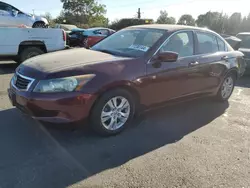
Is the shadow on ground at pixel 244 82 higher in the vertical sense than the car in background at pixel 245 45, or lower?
lower

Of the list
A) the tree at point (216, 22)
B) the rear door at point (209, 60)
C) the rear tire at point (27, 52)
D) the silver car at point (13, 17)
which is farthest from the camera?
the tree at point (216, 22)

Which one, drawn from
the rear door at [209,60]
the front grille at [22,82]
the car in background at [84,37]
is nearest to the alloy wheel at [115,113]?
the front grille at [22,82]

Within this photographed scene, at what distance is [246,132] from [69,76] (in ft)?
9.81

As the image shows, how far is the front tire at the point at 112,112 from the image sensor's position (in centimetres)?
368

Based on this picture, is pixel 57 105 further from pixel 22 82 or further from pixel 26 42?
pixel 26 42

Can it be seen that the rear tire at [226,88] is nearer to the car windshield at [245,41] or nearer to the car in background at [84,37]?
the car windshield at [245,41]

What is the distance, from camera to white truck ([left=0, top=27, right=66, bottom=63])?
324 inches

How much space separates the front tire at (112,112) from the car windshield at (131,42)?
0.73m

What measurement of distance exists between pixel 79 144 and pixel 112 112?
0.63 m

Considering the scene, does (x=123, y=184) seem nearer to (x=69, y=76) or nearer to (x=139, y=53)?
(x=69, y=76)

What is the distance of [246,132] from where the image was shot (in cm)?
448

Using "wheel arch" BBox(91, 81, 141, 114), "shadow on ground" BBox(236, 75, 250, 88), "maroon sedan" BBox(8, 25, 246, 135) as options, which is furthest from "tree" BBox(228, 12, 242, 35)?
"wheel arch" BBox(91, 81, 141, 114)

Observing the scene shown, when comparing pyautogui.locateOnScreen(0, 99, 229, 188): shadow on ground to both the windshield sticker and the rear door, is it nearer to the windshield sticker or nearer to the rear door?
the rear door

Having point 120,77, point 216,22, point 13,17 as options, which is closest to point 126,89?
point 120,77
